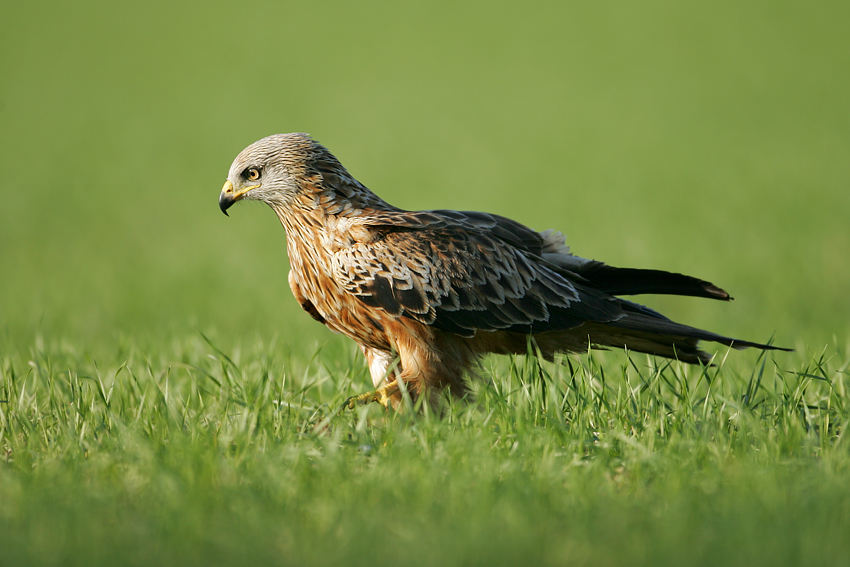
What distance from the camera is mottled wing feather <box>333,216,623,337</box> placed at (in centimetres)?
459

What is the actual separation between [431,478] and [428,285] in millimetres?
1486

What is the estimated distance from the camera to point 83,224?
14.1 metres

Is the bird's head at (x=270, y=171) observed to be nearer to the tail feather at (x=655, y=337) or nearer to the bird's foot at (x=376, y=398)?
the bird's foot at (x=376, y=398)

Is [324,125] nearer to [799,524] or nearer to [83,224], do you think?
[83,224]

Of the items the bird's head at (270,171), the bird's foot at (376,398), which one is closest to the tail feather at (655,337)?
the bird's foot at (376,398)

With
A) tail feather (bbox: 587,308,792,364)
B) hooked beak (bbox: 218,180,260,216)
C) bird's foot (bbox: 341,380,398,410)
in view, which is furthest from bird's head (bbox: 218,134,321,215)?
tail feather (bbox: 587,308,792,364)

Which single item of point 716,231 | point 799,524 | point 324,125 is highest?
point 324,125

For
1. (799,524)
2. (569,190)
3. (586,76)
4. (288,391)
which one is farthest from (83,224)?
(586,76)

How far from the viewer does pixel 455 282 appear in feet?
15.4

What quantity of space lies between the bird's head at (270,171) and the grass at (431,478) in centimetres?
116

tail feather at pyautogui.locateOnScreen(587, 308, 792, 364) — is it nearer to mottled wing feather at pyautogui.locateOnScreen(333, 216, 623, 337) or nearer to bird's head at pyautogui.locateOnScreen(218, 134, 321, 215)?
mottled wing feather at pyautogui.locateOnScreen(333, 216, 623, 337)

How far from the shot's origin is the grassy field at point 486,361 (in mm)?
3090

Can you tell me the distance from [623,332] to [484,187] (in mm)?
9994

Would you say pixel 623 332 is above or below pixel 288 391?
above
